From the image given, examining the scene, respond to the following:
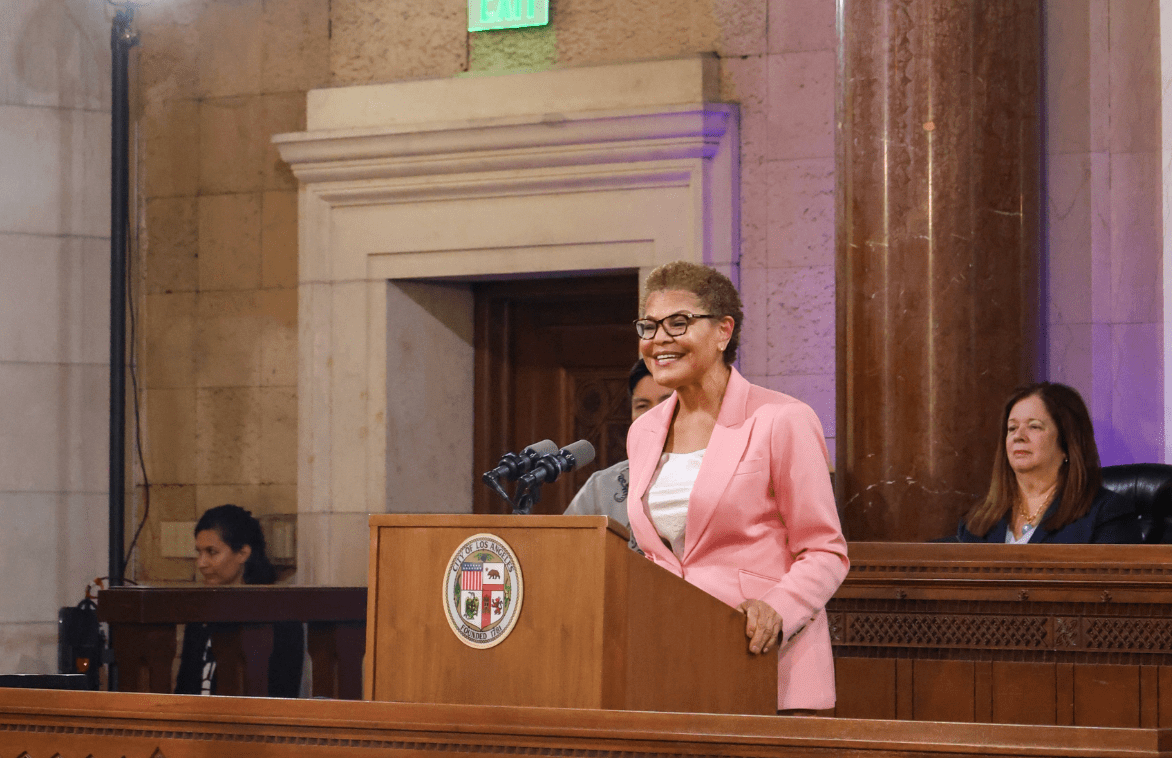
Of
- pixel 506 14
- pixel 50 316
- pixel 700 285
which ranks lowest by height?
pixel 700 285

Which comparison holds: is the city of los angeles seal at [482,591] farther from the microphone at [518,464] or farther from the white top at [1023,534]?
the white top at [1023,534]

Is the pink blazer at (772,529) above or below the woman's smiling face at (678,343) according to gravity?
below

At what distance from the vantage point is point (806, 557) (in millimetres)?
2635

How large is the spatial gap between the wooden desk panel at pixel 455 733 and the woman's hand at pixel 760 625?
415 millimetres

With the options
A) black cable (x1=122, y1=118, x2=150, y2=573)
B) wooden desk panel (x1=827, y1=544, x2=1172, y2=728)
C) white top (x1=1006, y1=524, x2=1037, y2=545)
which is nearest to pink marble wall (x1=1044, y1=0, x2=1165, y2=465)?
white top (x1=1006, y1=524, x2=1037, y2=545)

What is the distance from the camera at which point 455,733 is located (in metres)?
2.17

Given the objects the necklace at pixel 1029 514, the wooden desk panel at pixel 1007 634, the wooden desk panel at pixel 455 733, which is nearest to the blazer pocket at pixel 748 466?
the wooden desk panel at pixel 455 733

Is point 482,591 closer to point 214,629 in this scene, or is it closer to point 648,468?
point 648,468

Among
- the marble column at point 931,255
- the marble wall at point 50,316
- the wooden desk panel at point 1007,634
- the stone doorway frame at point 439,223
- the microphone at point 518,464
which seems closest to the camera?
the microphone at point 518,464

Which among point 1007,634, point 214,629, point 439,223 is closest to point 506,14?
point 439,223

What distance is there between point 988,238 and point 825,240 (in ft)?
3.44

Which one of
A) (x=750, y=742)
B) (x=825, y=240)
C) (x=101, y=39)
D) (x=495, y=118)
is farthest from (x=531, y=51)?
(x=750, y=742)

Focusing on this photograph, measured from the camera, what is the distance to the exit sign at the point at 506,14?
6621 mm

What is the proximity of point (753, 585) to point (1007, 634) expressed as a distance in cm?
180
